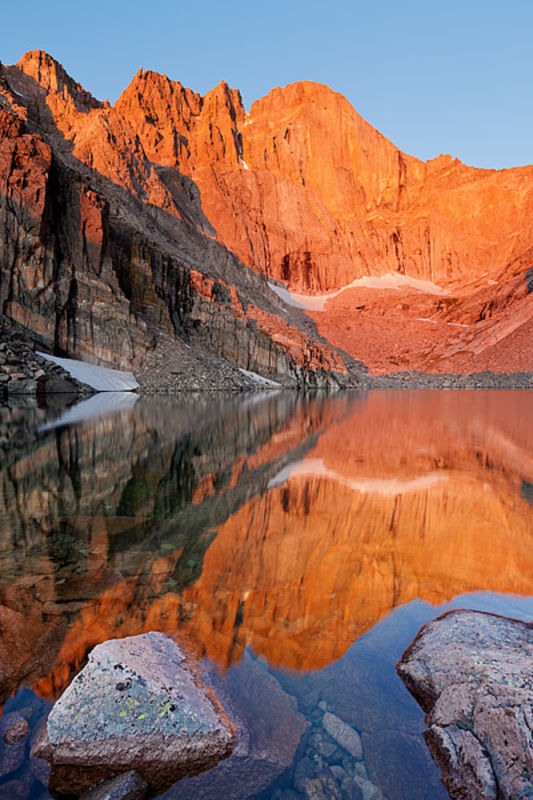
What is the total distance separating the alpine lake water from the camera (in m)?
2.51

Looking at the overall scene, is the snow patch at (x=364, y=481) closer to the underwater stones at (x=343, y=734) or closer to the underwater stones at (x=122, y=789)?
the underwater stones at (x=343, y=734)

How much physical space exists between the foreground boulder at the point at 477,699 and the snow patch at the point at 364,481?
4.31 m

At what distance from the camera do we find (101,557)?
15.7ft

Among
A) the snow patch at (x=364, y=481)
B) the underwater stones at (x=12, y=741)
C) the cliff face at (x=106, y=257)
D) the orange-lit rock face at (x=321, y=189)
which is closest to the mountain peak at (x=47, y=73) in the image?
the cliff face at (x=106, y=257)

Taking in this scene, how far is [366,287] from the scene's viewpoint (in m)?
102

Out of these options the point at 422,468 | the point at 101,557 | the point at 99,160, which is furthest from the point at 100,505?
the point at 99,160

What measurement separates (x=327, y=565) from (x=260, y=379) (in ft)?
163

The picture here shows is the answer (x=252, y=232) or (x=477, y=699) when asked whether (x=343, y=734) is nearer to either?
(x=477, y=699)

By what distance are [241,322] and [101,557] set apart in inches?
2015

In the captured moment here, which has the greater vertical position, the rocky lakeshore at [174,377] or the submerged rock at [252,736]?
the rocky lakeshore at [174,377]

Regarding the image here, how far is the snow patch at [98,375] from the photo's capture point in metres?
36.0

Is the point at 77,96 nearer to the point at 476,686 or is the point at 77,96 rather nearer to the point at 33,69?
the point at 33,69

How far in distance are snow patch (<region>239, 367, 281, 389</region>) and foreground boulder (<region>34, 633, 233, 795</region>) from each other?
50065 millimetres

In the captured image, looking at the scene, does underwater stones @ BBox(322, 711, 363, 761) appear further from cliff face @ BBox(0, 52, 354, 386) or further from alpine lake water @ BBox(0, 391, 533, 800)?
cliff face @ BBox(0, 52, 354, 386)
